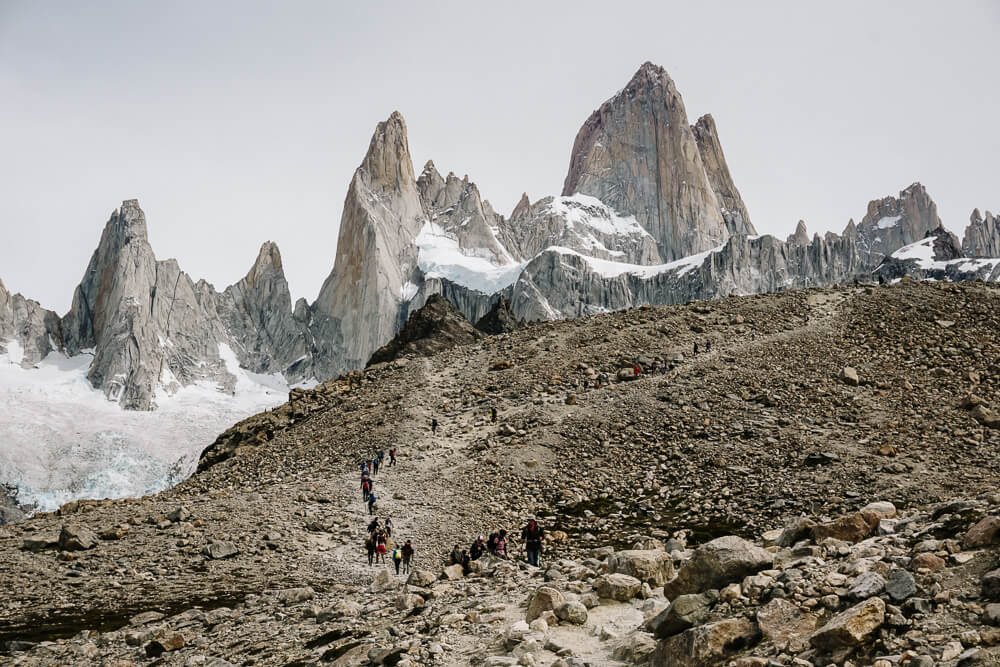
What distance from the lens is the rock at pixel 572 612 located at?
13.7 meters

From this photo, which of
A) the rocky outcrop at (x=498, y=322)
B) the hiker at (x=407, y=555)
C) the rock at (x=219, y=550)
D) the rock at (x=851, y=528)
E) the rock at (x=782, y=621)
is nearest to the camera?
the rock at (x=782, y=621)

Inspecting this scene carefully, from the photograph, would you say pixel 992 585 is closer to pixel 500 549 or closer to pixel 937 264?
pixel 500 549

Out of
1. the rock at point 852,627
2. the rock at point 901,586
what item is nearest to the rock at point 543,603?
the rock at point 852,627

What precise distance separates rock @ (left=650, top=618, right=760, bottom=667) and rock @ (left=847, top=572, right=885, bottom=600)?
143 cm

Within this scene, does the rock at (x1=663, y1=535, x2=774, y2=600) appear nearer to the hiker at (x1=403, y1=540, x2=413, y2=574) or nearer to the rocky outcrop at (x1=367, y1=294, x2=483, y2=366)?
the hiker at (x1=403, y1=540, x2=413, y2=574)

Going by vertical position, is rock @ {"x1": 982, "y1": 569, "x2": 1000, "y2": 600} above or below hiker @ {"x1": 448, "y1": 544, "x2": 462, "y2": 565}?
above

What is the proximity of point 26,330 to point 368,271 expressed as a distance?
72.0m

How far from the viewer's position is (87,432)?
127 m

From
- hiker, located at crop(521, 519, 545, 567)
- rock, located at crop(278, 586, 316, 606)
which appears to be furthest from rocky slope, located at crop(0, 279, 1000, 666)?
hiker, located at crop(521, 519, 545, 567)

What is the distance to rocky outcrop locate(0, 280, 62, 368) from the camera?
152 m

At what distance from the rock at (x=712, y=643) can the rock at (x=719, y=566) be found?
2018 mm

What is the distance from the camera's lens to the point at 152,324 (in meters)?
155

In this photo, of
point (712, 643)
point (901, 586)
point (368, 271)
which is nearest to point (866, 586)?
point (901, 586)

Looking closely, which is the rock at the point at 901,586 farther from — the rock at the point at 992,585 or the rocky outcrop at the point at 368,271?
the rocky outcrop at the point at 368,271
